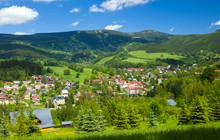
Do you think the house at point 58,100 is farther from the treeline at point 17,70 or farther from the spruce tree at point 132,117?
the spruce tree at point 132,117

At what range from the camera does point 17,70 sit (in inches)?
5389

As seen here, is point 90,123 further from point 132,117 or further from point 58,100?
point 58,100

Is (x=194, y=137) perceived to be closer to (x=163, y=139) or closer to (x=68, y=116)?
(x=163, y=139)

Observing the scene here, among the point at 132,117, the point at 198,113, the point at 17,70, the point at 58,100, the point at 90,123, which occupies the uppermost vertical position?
the point at 17,70

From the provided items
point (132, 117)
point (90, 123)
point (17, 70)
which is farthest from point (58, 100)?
point (90, 123)

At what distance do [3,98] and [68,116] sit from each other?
148ft

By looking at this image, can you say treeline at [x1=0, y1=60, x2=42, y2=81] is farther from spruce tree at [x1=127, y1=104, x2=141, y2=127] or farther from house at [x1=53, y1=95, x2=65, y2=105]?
spruce tree at [x1=127, y1=104, x2=141, y2=127]

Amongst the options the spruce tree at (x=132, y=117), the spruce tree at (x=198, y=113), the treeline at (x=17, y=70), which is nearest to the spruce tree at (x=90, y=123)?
the spruce tree at (x=132, y=117)

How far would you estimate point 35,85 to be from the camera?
4705 inches

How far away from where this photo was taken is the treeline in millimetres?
127700

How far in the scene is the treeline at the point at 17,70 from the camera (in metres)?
128

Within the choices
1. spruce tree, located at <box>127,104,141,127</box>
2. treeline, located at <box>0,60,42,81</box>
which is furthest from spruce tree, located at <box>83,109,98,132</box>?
treeline, located at <box>0,60,42,81</box>

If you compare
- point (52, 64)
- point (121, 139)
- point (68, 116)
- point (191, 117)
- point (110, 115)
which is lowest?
point (68, 116)

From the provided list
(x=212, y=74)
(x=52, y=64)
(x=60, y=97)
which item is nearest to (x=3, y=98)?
(x=60, y=97)
